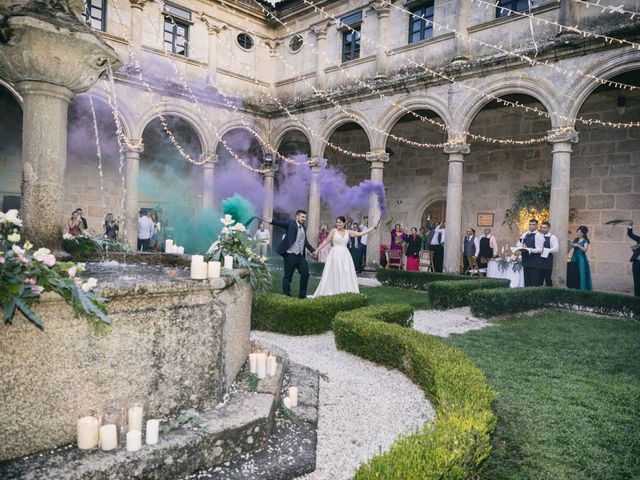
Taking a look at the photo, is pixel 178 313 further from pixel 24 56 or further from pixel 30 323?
pixel 24 56

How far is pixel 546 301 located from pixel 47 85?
963 cm

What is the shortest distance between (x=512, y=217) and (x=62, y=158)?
42.3 feet

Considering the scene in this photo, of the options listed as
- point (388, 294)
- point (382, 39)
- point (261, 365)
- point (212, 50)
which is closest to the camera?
point (261, 365)

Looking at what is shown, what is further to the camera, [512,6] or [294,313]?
[512,6]

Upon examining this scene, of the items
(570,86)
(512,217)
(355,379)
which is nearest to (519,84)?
(570,86)

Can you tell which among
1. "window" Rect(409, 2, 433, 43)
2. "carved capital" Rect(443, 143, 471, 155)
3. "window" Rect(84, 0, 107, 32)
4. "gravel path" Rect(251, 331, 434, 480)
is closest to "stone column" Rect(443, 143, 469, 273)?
"carved capital" Rect(443, 143, 471, 155)

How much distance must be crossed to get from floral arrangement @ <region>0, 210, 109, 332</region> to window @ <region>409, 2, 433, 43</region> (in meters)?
13.2

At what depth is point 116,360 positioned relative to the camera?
2.56m

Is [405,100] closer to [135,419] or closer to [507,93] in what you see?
[507,93]

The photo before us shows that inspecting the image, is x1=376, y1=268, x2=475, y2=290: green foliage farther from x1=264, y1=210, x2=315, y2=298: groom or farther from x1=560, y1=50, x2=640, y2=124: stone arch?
x1=560, y1=50, x2=640, y2=124: stone arch

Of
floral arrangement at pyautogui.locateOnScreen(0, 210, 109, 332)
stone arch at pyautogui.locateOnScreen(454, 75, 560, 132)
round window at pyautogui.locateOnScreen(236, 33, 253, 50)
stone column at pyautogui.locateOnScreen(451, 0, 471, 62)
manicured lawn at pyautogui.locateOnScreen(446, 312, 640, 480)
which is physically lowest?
manicured lawn at pyautogui.locateOnScreen(446, 312, 640, 480)

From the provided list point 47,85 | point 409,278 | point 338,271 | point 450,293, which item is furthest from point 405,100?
point 47,85

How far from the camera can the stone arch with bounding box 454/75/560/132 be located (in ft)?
33.5

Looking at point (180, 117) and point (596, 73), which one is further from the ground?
point (180, 117)
